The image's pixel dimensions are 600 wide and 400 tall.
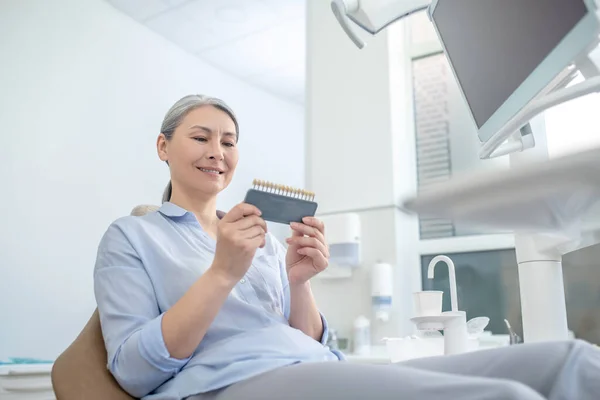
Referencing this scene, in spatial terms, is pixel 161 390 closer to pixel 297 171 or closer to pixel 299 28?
pixel 299 28

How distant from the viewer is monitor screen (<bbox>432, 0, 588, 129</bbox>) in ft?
2.53

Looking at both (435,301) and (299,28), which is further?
(299,28)

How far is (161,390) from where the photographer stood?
3.21ft

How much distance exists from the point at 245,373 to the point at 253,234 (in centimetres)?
23

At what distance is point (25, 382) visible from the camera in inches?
78.5

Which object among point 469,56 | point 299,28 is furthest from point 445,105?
point 469,56

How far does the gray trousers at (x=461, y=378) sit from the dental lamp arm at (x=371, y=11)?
31.4 inches

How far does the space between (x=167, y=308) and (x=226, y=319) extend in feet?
0.38

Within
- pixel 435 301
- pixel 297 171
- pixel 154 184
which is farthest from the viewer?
pixel 297 171

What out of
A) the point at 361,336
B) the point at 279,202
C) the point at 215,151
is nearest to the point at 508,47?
the point at 279,202

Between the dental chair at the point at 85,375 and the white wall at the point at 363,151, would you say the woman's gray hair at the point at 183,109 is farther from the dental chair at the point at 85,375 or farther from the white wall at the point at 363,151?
the white wall at the point at 363,151

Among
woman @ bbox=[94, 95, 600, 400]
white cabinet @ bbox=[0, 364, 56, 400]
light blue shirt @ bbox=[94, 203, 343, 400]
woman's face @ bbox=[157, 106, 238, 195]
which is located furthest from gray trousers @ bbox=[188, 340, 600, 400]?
white cabinet @ bbox=[0, 364, 56, 400]

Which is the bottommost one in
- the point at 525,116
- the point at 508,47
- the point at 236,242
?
the point at 236,242

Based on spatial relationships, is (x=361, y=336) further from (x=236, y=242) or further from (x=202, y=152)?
(x=236, y=242)
